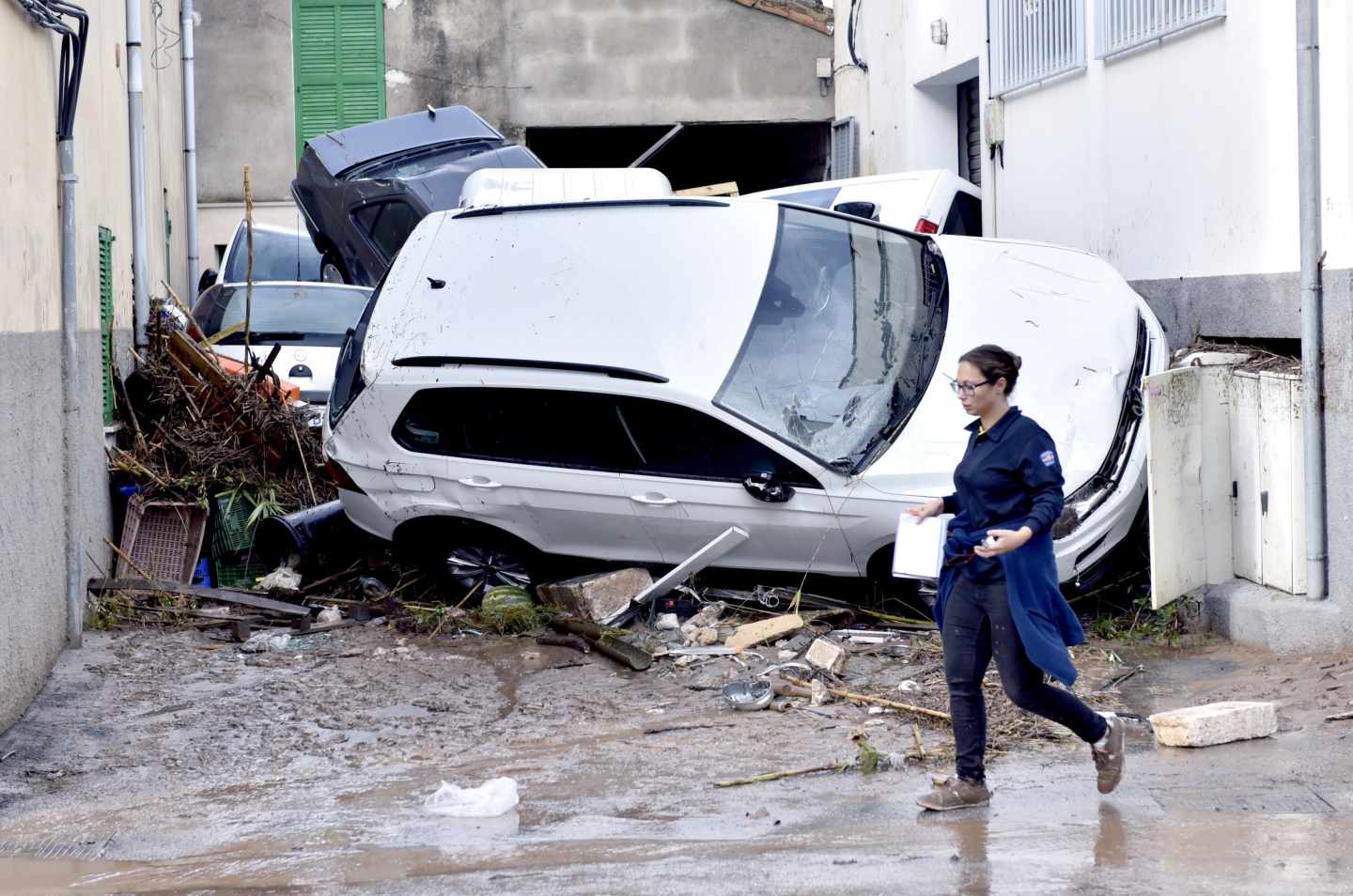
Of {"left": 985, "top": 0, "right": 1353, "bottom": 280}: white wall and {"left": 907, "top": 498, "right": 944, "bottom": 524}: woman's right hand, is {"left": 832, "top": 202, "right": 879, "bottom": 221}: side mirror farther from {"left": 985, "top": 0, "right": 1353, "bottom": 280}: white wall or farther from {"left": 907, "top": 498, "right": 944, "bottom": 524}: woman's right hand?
{"left": 907, "top": 498, "right": 944, "bottom": 524}: woman's right hand

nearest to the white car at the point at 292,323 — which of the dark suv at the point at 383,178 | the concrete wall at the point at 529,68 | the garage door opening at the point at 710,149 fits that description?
the dark suv at the point at 383,178

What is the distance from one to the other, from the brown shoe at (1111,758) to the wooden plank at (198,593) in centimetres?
501

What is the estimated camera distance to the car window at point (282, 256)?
16391mm

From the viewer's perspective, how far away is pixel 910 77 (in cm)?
1648

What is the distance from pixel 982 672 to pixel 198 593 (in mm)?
5425

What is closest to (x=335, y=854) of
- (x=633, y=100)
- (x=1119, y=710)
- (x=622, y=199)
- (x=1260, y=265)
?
(x=1119, y=710)

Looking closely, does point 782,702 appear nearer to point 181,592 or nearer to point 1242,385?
point 1242,385

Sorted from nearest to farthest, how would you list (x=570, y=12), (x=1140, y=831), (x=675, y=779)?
(x=1140, y=831) < (x=675, y=779) < (x=570, y=12)

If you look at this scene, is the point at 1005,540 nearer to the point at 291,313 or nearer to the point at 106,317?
the point at 106,317

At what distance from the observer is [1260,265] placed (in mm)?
8383

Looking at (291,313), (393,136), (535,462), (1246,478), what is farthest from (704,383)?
Result: (393,136)

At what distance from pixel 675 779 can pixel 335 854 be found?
1363 millimetres

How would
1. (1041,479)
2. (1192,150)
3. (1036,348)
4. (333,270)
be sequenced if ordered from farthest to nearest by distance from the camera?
(333,270) < (1192,150) < (1036,348) < (1041,479)

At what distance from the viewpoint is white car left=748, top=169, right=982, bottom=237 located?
1183 centimetres
